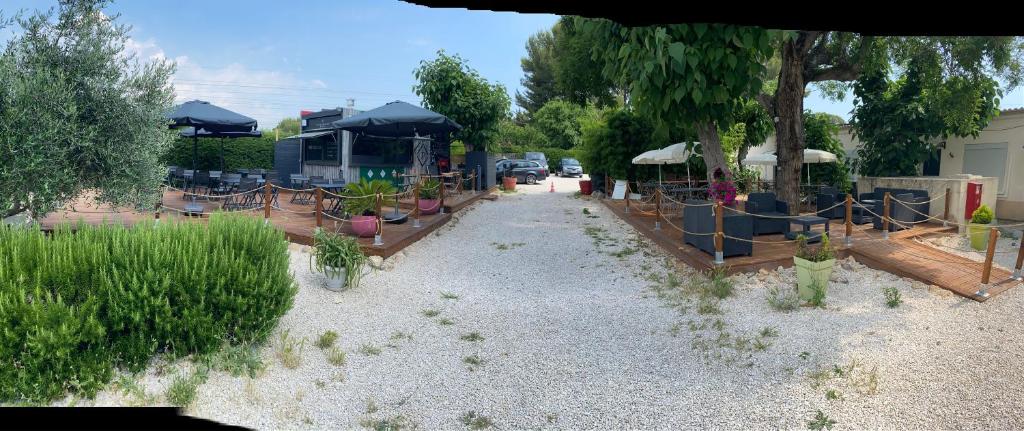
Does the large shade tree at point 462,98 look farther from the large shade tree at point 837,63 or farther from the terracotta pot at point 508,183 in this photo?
the large shade tree at point 837,63

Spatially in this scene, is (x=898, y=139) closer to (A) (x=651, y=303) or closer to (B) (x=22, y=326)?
(A) (x=651, y=303)

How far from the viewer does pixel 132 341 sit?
14.4 ft

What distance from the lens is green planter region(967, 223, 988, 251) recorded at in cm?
1013

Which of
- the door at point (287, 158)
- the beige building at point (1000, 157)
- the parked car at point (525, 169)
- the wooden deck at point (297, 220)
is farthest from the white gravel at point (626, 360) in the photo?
the parked car at point (525, 169)

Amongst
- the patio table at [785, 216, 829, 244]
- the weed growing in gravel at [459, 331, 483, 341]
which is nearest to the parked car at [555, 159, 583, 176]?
the patio table at [785, 216, 829, 244]

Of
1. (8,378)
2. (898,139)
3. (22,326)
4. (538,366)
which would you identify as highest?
(898,139)

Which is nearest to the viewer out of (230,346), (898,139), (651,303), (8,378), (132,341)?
(8,378)

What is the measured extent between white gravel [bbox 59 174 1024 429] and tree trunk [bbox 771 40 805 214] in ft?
14.8

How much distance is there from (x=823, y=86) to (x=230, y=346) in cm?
2035

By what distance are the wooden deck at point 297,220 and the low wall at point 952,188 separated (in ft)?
35.9

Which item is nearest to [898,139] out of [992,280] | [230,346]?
[992,280]

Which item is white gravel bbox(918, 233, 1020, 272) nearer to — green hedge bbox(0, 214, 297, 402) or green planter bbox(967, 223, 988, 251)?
green planter bbox(967, 223, 988, 251)

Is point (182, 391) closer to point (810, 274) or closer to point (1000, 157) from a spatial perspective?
point (810, 274)

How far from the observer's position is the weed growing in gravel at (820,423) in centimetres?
403
